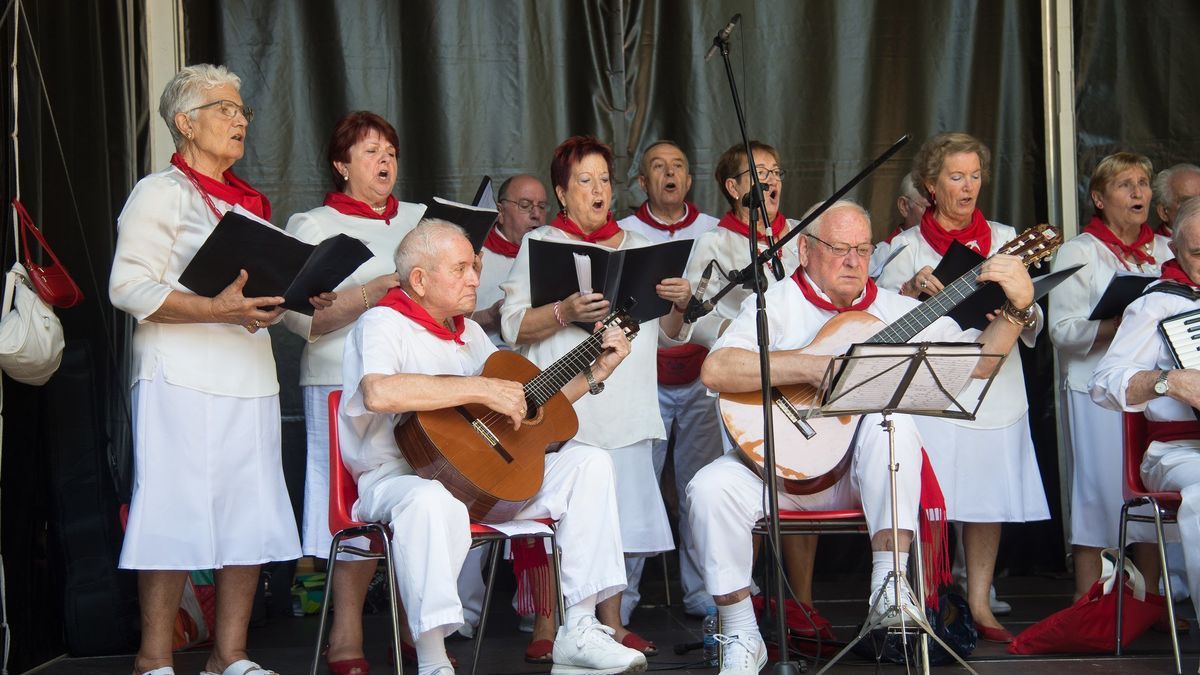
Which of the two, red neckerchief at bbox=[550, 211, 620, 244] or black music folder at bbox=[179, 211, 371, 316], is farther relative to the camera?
red neckerchief at bbox=[550, 211, 620, 244]

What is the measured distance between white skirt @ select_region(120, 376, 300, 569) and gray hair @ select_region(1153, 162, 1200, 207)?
12.5 ft

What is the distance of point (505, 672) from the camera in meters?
4.24

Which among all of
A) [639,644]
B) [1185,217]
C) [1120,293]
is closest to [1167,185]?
[1120,293]

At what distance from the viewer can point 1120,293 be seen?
4664 millimetres

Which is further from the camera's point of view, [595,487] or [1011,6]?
[1011,6]

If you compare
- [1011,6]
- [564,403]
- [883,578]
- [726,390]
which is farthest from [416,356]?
[1011,6]

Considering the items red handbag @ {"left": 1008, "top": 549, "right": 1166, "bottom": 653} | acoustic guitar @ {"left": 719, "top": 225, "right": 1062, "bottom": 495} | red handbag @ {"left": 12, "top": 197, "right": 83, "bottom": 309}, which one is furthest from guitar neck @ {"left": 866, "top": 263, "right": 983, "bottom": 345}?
red handbag @ {"left": 12, "top": 197, "right": 83, "bottom": 309}

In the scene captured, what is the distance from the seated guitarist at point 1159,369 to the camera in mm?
4137

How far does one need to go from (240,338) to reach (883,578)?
6.76ft

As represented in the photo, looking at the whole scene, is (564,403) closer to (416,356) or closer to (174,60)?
(416,356)

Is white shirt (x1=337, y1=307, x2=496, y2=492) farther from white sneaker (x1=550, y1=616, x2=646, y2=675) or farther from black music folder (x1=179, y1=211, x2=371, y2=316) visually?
white sneaker (x1=550, y1=616, x2=646, y2=675)

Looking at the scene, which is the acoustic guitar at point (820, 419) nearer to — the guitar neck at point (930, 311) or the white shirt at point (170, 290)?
the guitar neck at point (930, 311)

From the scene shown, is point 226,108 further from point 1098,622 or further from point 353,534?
point 1098,622

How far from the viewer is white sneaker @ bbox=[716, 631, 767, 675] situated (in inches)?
149
